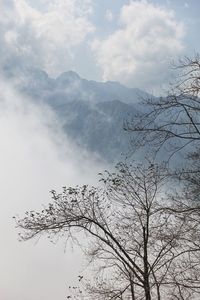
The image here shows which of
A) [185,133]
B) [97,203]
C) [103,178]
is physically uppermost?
[103,178]

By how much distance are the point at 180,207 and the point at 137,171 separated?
707cm

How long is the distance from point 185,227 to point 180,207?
1.55 meters

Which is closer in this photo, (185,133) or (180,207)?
(185,133)

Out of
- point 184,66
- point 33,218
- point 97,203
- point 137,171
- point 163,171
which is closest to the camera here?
point 184,66

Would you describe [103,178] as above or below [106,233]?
above

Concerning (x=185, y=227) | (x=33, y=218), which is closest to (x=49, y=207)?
(x=33, y=218)

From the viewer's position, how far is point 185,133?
36.1ft

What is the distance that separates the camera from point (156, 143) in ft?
37.5

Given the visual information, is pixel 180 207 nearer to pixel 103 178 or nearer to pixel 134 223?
pixel 134 223

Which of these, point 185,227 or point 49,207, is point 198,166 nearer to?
point 185,227

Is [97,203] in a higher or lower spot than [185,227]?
higher

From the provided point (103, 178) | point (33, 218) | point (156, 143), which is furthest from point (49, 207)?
point (156, 143)

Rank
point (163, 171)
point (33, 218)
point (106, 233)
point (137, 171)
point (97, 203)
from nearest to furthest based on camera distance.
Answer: point (163, 171) < point (33, 218) < point (106, 233) < point (97, 203) < point (137, 171)

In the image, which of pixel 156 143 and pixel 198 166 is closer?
pixel 156 143
